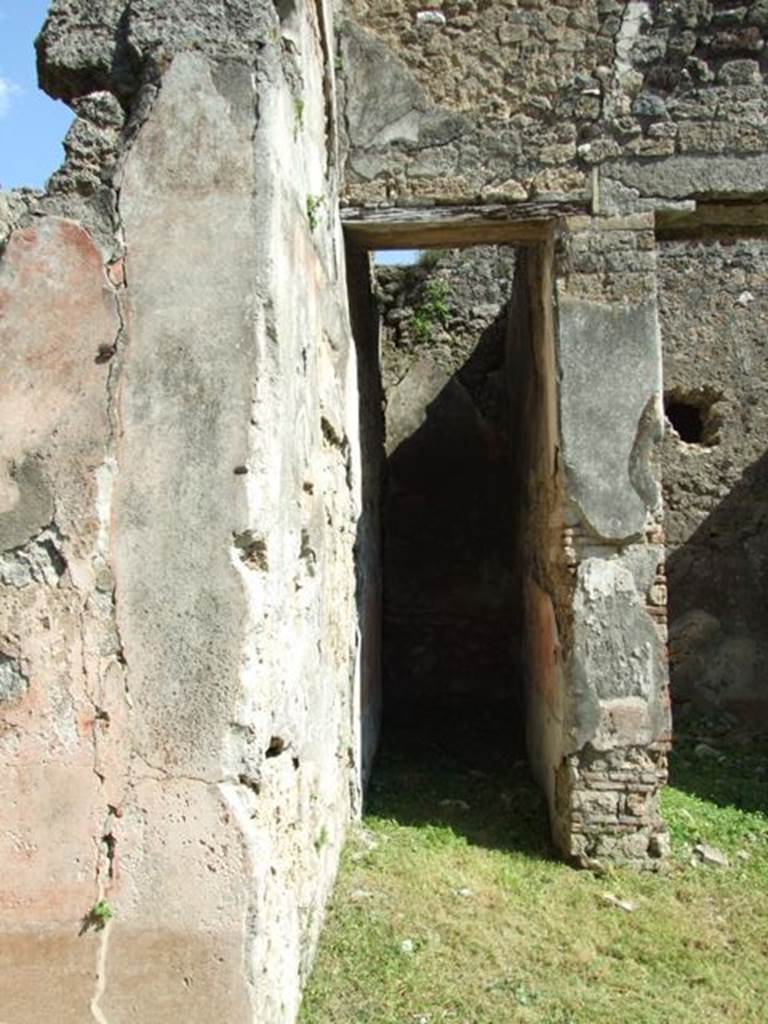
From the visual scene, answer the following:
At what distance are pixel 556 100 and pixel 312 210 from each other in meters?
2.00

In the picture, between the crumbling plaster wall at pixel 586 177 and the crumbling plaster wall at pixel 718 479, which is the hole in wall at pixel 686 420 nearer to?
the crumbling plaster wall at pixel 718 479

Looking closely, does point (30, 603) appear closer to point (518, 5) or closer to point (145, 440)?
point (145, 440)

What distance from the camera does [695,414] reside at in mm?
8195

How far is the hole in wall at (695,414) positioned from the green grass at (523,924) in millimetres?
3286

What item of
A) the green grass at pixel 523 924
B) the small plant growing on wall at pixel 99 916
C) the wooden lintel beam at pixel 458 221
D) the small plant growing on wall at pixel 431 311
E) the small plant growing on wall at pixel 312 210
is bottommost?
the green grass at pixel 523 924

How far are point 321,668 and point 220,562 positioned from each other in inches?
55.3

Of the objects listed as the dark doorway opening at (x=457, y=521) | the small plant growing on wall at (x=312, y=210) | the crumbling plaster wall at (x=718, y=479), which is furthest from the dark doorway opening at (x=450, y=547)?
the small plant growing on wall at (x=312, y=210)

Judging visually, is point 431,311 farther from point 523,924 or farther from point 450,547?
point 523,924

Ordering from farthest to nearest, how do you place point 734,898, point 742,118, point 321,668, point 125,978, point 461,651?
point 461,651
point 742,118
point 734,898
point 321,668
point 125,978

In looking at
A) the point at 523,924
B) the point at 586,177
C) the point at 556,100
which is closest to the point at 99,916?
the point at 523,924

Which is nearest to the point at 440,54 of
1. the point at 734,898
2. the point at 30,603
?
the point at 30,603

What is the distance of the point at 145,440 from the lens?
2.57 m

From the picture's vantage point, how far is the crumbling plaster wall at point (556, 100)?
16.1ft

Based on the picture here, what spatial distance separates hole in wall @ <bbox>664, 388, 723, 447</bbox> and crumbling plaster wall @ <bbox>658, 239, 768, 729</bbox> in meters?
0.01
